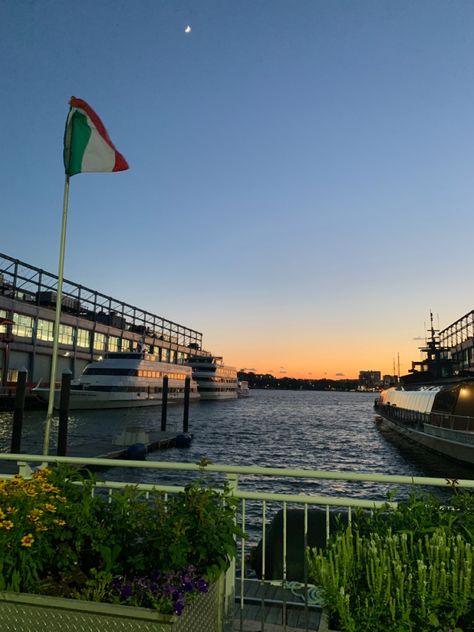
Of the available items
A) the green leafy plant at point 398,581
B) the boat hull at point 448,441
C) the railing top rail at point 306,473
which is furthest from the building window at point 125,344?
the green leafy plant at point 398,581

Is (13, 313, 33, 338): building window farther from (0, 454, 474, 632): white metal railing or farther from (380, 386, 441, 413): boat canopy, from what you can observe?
(0, 454, 474, 632): white metal railing

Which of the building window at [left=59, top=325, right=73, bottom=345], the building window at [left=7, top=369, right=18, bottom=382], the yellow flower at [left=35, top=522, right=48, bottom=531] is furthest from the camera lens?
the building window at [left=59, top=325, right=73, bottom=345]

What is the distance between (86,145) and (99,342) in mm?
84913

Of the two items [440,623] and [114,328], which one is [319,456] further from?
[114,328]

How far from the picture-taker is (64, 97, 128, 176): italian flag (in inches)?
355

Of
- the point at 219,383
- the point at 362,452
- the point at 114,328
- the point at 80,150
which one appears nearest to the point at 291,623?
the point at 80,150

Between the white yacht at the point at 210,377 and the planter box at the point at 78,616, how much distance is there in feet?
363

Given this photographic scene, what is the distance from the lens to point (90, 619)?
273 cm

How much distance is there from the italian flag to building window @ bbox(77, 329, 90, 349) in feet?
256

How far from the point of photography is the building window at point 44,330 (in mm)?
73000

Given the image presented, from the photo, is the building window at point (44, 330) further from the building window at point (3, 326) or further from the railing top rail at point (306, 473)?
the railing top rail at point (306, 473)

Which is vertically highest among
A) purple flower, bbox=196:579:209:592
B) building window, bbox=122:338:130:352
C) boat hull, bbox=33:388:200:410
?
building window, bbox=122:338:130:352

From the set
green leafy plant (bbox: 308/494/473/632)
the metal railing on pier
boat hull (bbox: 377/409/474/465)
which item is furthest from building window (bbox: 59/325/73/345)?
green leafy plant (bbox: 308/494/473/632)

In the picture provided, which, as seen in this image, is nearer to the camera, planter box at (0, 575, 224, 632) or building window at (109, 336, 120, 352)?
planter box at (0, 575, 224, 632)
